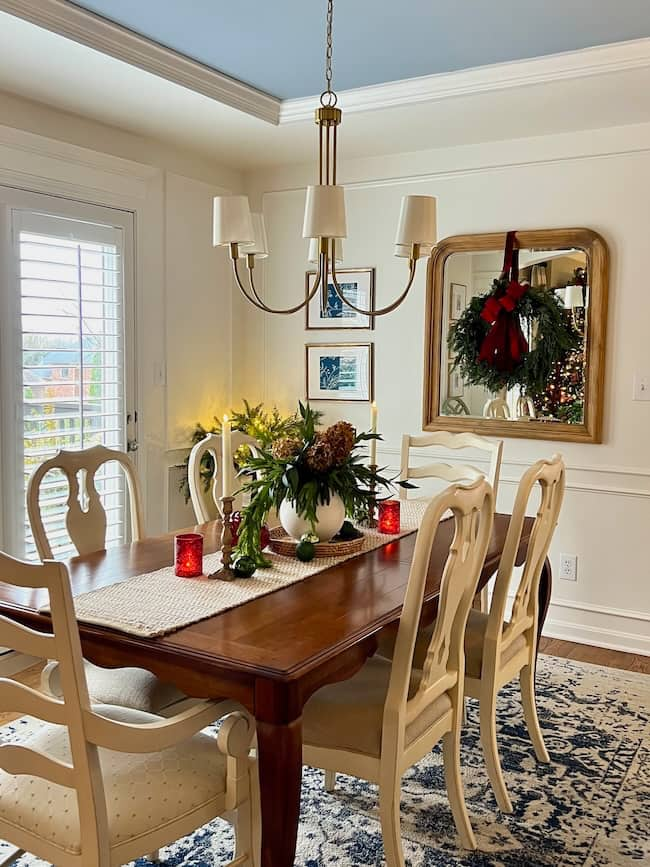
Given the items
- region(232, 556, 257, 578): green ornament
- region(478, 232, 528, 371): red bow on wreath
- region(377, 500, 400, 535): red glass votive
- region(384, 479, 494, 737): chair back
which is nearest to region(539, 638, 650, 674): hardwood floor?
region(478, 232, 528, 371): red bow on wreath

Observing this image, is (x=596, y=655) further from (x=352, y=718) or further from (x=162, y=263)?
(x=162, y=263)

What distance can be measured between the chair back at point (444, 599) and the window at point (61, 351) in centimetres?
221

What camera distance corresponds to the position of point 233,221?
2.66 m

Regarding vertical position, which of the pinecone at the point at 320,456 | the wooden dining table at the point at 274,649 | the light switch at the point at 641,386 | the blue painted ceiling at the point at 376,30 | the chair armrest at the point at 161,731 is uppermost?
the blue painted ceiling at the point at 376,30

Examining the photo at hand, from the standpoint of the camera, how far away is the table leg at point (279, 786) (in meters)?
1.71

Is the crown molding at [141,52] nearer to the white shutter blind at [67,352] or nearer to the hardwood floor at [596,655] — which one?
the white shutter blind at [67,352]

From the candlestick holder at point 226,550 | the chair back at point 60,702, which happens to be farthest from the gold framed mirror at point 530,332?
the chair back at point 60,702

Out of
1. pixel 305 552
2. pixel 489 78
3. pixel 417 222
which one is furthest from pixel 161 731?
pixel 489 78

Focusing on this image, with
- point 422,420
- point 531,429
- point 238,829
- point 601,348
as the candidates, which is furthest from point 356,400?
point 238,829

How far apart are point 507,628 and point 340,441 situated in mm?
809

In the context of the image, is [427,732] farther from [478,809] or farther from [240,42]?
[240,42]

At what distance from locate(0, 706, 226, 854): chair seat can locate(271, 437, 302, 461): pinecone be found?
2.93 feet

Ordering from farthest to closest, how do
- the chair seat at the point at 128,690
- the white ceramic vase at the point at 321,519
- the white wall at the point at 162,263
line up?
the white wall at the point at 162,263 → the white ceramic vase at the point at 321,519 → the chair seat at the point at 128,690

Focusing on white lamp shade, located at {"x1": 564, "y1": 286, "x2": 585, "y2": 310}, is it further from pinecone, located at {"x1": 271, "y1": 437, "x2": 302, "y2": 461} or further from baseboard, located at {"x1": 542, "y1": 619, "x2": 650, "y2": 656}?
pinecone, located at {"x1": 271, "y1": 437, "x2": 302, "y2": 461}
